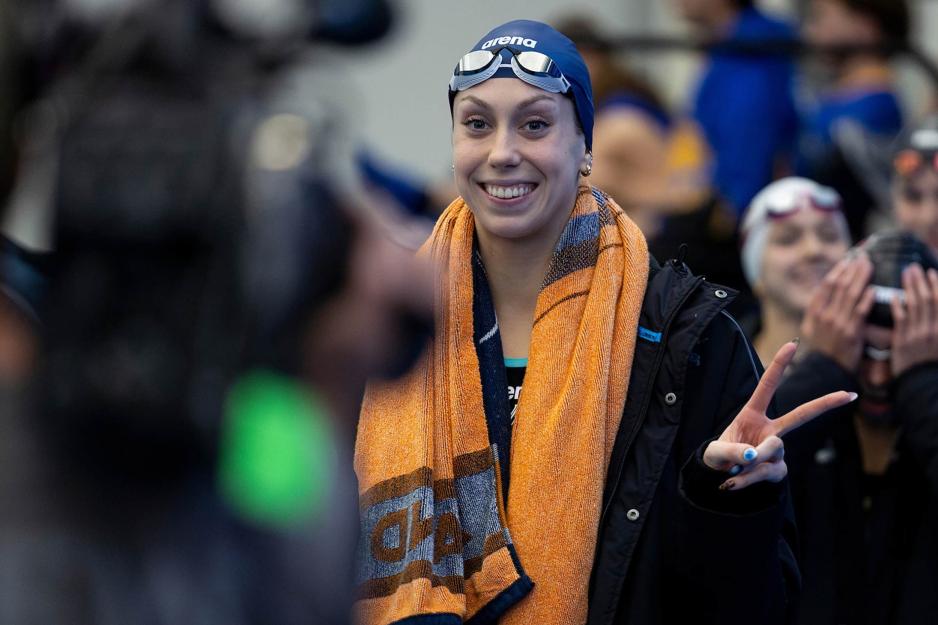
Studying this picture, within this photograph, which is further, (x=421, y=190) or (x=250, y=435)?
(x=421, y=190)

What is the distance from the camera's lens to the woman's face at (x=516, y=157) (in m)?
3.38

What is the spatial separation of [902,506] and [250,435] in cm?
267

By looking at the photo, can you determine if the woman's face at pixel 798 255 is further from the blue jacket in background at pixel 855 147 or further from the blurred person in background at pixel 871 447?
the blue jacket in background at pixel 855 147

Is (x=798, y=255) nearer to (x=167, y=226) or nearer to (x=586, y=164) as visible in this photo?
(x=586, y=164)

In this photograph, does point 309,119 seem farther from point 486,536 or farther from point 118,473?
point 486,536

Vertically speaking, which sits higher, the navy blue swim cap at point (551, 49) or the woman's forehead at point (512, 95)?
the navy blue swim cap at point (551, 49)

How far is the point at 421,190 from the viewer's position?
6.59 m

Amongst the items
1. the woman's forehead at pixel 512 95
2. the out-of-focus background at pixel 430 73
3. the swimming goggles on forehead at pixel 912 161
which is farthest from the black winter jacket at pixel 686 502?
the out-of-focus background at pixel 430 73

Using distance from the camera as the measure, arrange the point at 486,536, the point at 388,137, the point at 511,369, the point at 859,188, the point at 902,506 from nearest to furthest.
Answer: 1. the point at 486,536
2. the point at 511,369
3. the point at 902,506
4. the point at 859,188
5. the point at 388,137

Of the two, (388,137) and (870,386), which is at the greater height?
(388,137)

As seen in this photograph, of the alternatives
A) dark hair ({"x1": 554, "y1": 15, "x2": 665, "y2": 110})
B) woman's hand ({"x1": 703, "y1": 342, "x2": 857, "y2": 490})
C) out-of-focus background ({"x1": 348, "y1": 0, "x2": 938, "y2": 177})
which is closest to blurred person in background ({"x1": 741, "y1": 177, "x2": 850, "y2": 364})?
woman's hand ({"x1": 703, "y1": 342, "x2": 857, "y2": 490})

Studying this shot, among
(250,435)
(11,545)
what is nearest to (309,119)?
(250,435)

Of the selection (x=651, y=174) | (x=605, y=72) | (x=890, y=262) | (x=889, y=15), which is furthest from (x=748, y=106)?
(x=890, y=262)

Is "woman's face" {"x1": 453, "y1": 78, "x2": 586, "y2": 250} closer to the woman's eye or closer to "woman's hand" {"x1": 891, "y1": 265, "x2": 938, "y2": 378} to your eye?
the woman's eye
